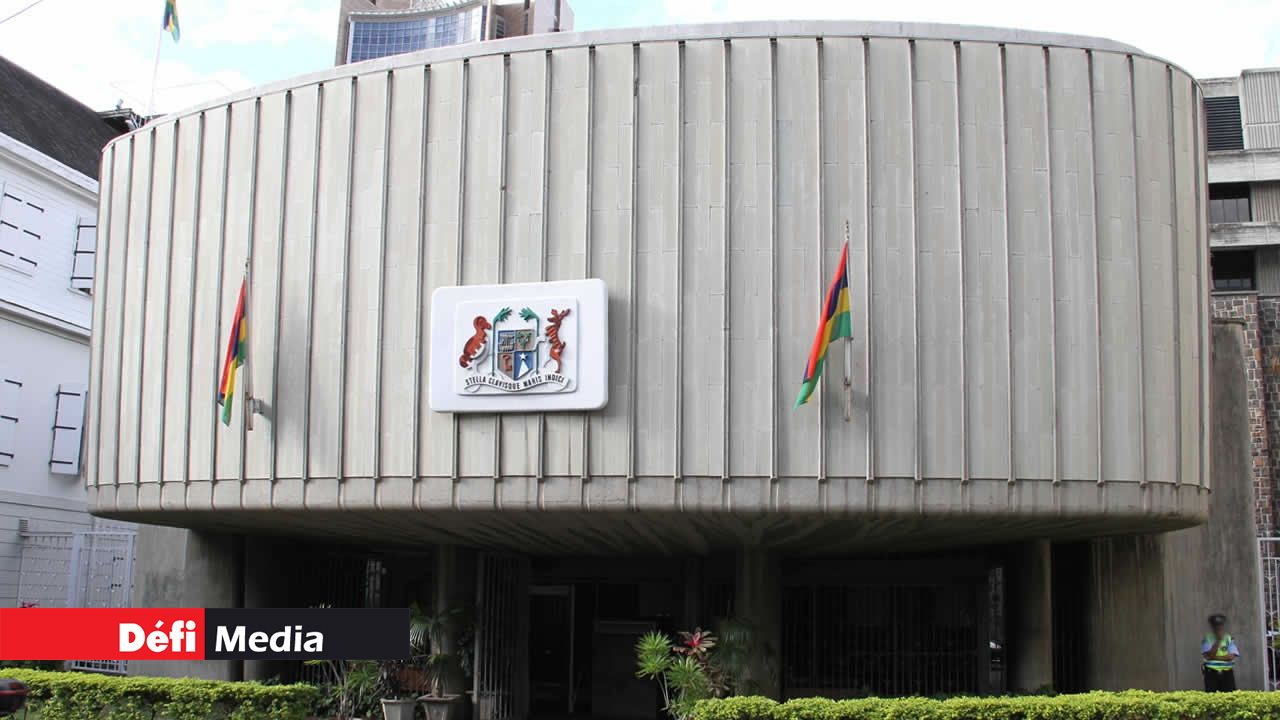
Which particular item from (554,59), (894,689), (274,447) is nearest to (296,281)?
(274,447)

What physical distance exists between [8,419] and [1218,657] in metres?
23.6

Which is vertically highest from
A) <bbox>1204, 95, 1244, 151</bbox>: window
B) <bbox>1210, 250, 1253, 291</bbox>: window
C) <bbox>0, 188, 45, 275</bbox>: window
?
<bbox>1204, 95, 1244, 151</bbox>: window

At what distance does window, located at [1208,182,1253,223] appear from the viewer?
4622cm

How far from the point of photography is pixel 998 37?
1714 cm

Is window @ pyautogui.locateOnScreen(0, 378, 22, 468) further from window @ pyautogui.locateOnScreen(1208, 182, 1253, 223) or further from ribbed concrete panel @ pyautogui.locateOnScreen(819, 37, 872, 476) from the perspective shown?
window @ pyautogui.locateOnScreen(1208, 182, 1253, 223)

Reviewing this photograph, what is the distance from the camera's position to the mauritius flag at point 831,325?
15.9m

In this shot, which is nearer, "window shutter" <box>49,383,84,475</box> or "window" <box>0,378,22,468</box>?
"window" <box>0,378,22,468</box>

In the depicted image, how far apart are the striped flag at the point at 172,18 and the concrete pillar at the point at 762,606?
22504 mm

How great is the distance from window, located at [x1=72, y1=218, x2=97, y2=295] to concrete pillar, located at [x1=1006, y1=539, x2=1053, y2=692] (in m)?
20.9

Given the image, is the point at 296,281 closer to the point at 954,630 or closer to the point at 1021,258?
→ the point at 1021,258

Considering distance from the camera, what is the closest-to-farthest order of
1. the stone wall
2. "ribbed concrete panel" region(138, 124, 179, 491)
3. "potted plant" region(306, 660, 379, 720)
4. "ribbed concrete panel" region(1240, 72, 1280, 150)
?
"ribbed concrete panel" region(138, 124, 179, 491)
"potted plant" region(306, 660, 379, 720)
the stone wall
"ribbed concrete panel" region(1240, 72, 1280, 150)

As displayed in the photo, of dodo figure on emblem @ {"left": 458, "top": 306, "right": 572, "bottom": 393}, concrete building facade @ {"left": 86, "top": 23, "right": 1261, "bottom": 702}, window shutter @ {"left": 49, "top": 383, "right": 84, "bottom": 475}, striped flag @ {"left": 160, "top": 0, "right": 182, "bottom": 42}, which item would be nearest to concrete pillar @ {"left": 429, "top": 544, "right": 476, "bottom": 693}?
concrete building facade @ {"left": 86, "top": 23, "right": 1261, "bottom": 702}

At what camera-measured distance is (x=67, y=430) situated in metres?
29.1

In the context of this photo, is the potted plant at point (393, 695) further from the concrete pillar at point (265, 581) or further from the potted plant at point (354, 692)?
the concrete pillar at point (265, 581)
